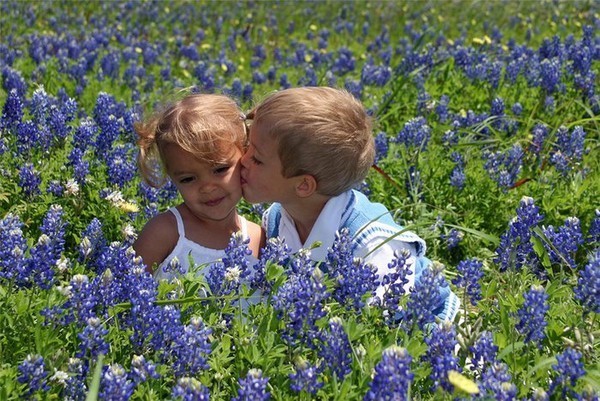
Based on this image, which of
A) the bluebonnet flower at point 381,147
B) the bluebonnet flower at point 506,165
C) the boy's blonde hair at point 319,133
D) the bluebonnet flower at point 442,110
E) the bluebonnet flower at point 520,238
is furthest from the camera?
the bluebonnet flower at point 442,110

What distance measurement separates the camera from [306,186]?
4.07 meters

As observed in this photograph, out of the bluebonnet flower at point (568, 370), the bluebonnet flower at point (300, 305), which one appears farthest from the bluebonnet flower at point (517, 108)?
the bluebonnet flower at point (568, 370)

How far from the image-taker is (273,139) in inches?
157

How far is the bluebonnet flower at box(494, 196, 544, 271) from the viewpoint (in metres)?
3.66

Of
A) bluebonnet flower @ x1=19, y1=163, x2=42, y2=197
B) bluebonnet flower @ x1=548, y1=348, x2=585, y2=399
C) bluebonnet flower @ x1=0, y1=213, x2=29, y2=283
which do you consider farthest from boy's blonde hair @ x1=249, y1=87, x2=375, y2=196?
bluebonnet flower @ x1=548, y1=348, x2=585, y2=399

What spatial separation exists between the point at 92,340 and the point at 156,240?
1399 millimetres

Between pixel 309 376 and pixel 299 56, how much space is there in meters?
6.57

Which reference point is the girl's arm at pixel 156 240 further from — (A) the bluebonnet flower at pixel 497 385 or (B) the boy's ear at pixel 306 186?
(A) the bluebonnet flower at pixel 497 385

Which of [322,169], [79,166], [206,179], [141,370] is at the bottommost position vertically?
[79,166]

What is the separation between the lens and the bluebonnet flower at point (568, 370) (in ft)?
8.87

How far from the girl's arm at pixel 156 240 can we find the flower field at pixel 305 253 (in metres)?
0.09

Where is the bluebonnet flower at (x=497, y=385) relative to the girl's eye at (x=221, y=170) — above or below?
above

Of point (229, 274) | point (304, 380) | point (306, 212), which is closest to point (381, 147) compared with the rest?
point (306, 212)

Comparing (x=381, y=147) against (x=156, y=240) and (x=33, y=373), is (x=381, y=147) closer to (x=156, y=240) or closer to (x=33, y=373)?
(x=156, y=240)
